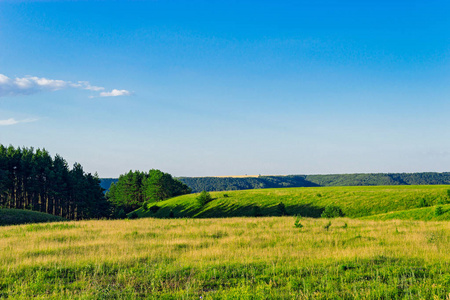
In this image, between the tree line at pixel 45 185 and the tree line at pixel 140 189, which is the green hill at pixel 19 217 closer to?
the tree line at pixel 45 185

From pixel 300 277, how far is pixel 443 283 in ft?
12.1

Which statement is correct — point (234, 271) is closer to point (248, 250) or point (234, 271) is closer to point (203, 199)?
point (248, 250)

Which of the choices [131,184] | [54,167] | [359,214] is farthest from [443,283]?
[131,184]

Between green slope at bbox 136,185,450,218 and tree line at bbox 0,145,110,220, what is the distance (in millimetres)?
17744

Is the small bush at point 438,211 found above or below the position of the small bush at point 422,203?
above

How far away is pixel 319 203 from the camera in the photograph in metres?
57.7

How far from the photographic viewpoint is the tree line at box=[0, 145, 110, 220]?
63.2 metres

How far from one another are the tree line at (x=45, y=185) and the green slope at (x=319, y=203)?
58.2 feet

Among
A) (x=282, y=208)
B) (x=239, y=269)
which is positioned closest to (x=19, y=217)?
(x=239, y=269)

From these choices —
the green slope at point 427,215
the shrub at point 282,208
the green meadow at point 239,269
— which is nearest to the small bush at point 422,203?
the green slope at point 427,215

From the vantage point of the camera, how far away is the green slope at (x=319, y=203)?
159ft

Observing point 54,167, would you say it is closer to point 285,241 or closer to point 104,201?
point 104,201

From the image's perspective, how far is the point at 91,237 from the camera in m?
18.4

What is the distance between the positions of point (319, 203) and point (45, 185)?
6121 centimetres
